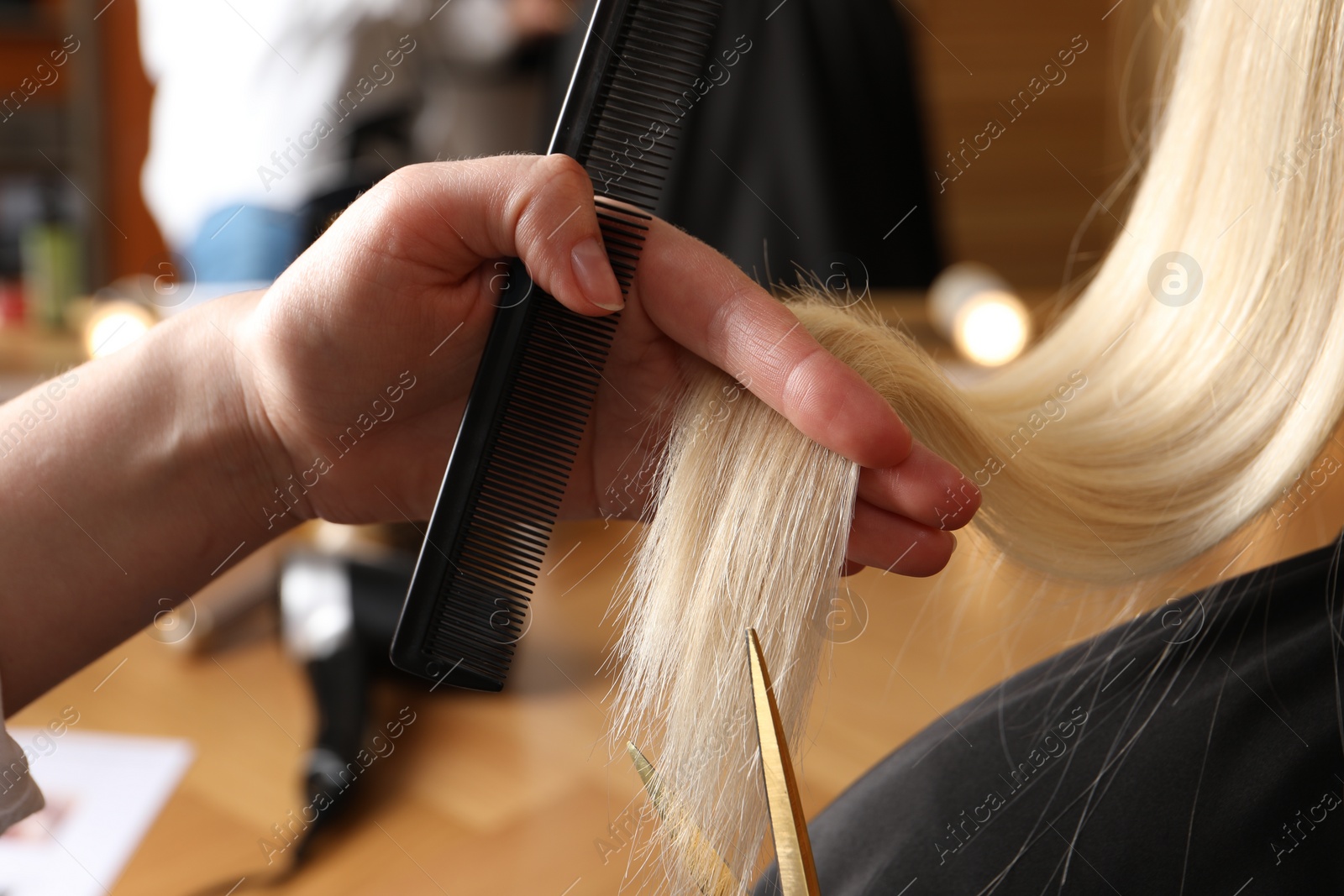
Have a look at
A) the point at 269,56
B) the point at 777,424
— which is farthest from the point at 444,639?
the point at 269,56

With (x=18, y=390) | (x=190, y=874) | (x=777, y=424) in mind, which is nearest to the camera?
(x=777, y=424)

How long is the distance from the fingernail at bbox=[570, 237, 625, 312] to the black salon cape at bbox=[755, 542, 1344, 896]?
0.86 feet

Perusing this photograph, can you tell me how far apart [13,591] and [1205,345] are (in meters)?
0.59

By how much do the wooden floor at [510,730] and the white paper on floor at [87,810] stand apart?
0.02 metres

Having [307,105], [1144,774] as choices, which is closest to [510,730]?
[1144,774]

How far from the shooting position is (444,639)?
401 mm

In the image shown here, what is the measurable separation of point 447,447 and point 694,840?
257 millimetres

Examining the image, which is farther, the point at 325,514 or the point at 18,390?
the point at 18,390

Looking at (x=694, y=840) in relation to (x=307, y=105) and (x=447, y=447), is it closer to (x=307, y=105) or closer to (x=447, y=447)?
(x=447, y=447)

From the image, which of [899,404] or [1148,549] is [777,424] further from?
[1148,549]

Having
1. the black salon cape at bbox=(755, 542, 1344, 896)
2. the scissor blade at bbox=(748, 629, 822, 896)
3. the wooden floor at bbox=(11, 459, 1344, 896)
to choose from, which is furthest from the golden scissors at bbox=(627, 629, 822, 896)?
the wooden floor at bbox=(11, 459, 1344, 896)

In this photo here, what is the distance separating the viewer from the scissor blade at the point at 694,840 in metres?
0.33

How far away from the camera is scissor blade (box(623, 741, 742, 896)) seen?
335 mm

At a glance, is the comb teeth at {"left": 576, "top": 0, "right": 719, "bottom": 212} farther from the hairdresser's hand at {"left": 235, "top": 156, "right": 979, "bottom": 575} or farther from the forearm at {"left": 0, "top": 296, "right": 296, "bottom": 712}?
the forearm at {"left": 0, "top": 296, "right": 296, "bottom": 712}
